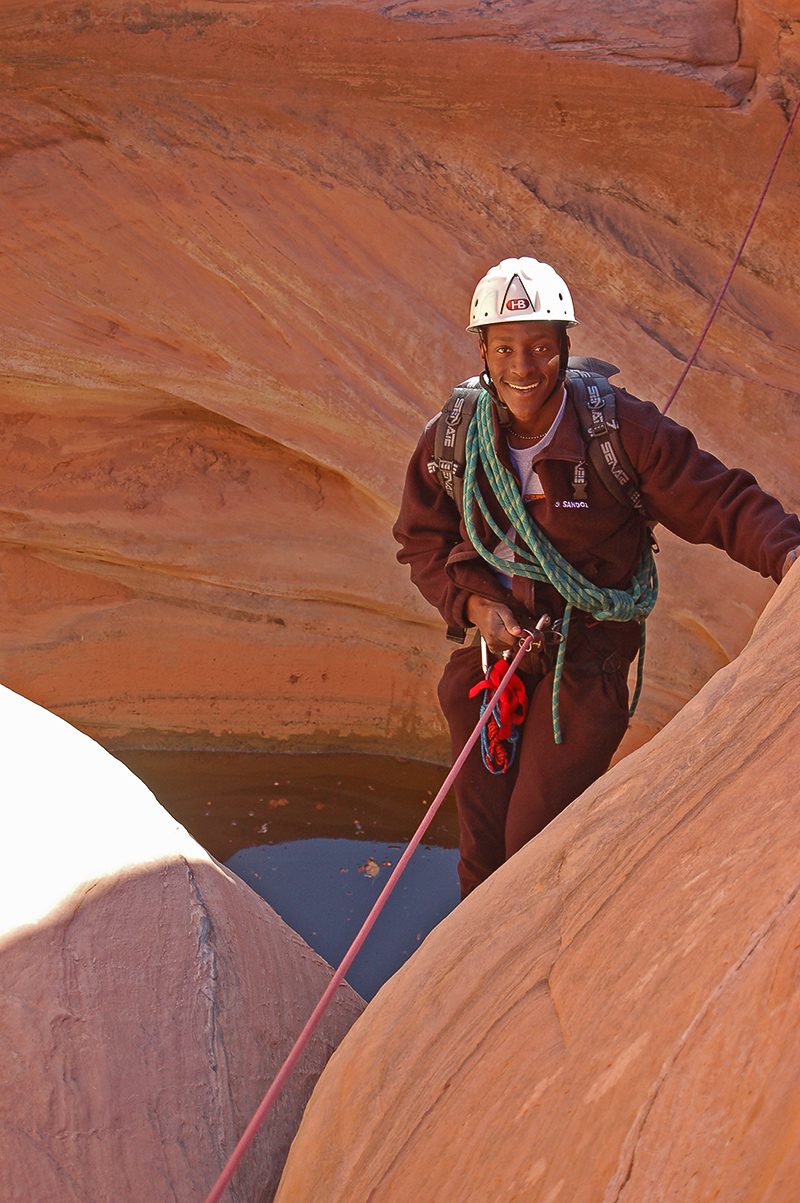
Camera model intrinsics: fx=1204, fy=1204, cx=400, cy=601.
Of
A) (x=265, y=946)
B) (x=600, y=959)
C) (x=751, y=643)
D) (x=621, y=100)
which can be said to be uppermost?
(x=621, y=100)

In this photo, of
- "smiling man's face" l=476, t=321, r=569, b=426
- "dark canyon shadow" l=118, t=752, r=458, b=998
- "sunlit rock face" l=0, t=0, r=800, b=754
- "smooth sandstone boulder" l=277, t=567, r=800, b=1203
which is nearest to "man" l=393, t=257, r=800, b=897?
"smiling man's face" l=476, t=321, r=569, b=426

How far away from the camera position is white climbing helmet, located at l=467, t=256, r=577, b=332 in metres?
2.22

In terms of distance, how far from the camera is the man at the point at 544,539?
225 centimetres

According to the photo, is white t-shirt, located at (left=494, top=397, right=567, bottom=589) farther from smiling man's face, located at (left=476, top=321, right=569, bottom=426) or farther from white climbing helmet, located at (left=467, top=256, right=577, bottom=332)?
white climbing helmet, located at (left=467, top=256, right=577, bottom=332)

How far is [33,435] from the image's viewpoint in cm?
486

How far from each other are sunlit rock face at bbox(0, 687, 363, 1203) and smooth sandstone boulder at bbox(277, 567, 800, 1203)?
0.74 ft

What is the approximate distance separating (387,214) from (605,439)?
2053mm

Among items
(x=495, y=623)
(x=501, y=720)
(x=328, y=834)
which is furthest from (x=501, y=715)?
(x=328, y=834)

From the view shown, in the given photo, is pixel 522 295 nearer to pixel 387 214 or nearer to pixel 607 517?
pixel 607 517

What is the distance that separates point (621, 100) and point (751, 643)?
2.69 metres

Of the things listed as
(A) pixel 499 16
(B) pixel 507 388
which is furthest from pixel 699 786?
(A) pixel 499 16

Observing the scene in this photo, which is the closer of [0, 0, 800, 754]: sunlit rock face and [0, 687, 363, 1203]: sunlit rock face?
[0, 687, 363, 1203]: sunlit rock face

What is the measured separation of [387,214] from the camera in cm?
405

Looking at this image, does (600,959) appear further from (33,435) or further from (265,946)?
(33,435)
